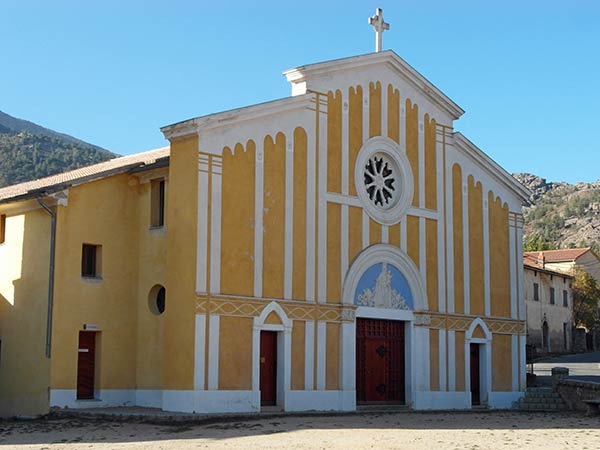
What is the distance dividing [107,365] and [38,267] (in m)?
3.31

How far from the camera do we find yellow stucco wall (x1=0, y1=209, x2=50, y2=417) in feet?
79.5

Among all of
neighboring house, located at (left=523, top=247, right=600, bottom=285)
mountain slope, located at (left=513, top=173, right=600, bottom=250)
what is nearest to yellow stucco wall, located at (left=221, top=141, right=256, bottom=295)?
neighboring house, located at (left=523, top=247, right=600, bottom=285)

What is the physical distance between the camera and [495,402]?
104 ft

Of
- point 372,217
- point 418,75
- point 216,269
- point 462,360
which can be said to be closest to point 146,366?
point 216,269

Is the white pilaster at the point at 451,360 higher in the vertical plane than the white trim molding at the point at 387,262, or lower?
lower

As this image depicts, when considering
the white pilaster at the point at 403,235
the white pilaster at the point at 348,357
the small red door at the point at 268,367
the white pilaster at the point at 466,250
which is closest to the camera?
the small red door at the point at 268,367

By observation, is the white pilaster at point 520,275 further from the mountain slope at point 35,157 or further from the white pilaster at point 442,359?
the mountain slope at point 35,157

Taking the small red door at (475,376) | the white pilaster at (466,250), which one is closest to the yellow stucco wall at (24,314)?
the white pilaster at (466,250)

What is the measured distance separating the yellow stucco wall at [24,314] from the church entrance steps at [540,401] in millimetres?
16955

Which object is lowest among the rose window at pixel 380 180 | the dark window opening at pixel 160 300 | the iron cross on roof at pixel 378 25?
the dark window opening at pixel 160 300

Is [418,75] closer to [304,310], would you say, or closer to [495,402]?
[304,310]

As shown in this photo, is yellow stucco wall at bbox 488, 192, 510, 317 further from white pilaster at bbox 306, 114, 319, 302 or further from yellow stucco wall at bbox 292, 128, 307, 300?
yellow stucco wall at bbox 292, 128, 307, 300

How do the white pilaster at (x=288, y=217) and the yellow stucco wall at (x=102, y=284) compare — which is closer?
the yellow stucco wall at (x=102, y=284)

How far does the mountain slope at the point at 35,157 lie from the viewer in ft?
283
